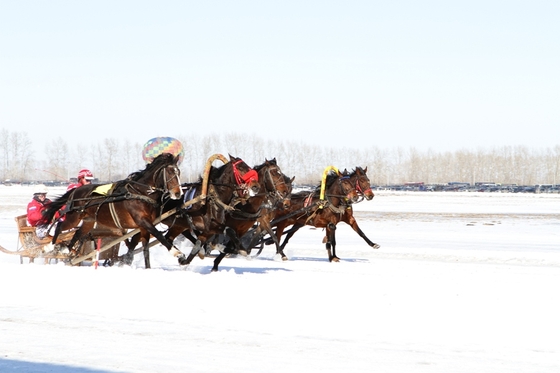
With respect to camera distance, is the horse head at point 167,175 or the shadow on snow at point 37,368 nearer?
the shadow on snow at point 37,368

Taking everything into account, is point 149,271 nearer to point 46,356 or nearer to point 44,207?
point 44,207

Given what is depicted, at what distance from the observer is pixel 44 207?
14.4m

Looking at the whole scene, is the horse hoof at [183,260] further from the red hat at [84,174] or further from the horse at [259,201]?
the red hat at [84,174]

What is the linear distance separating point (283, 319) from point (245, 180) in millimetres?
4684

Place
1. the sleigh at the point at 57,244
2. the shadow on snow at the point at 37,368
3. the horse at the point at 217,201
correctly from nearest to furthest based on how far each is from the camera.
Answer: the shadow on snow at the point at 37,368, the horse at the point at 217,201, the sleigh at the point at 57,244

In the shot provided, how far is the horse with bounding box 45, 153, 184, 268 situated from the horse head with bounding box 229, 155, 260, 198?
989 mm

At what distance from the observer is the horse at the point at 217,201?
1317 centimetres

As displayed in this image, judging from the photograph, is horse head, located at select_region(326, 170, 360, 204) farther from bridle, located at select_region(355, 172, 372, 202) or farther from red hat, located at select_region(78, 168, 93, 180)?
red hat, located at select_region(78, 168, 93, 180)

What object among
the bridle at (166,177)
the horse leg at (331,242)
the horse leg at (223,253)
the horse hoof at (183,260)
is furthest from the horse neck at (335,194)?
the bridle at (166,177)

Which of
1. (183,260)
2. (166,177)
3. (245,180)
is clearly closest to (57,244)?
(183,260)

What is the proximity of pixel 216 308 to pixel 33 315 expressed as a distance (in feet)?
7.00

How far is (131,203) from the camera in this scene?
1323 cm

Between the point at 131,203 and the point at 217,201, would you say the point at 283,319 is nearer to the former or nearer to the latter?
the point at 217,201

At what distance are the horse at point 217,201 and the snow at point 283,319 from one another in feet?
2.54
